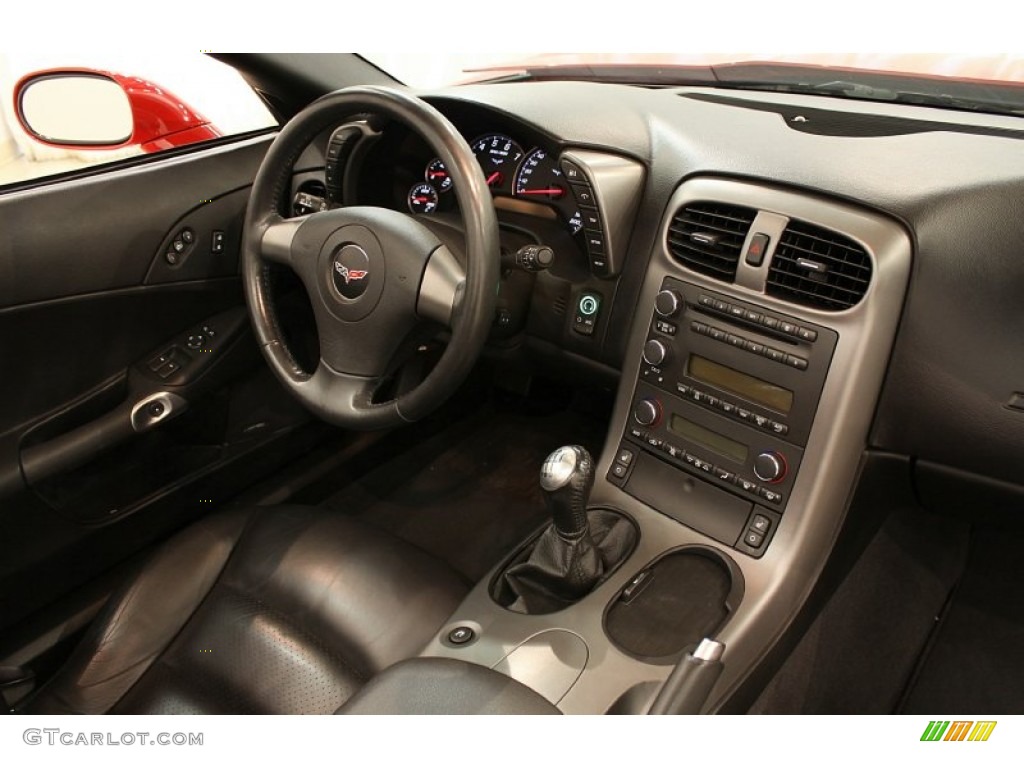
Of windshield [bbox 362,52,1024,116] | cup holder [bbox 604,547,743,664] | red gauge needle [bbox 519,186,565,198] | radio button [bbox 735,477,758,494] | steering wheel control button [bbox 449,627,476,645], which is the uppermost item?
windshield [bbox 362,52,1024,116]

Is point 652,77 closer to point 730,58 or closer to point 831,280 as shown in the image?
point 730,58

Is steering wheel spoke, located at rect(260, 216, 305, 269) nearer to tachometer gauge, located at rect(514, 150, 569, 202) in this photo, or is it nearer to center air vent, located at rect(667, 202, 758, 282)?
tachometer gauge, located at rect(514, 150, 569, 202)

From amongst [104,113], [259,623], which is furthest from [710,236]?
[104,113]

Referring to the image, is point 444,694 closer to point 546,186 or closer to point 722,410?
point 722,410

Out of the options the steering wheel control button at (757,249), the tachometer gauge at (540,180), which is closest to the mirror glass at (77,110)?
the tachometer gauge at (540,180)

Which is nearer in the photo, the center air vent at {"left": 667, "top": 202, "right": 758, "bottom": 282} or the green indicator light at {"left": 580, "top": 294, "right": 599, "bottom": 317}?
the center air vent at {"left": 667, "top": 202, "right": 758, "bottom": 282}

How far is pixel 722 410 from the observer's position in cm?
114

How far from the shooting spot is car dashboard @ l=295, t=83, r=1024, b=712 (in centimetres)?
101

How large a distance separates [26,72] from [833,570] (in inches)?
55.8

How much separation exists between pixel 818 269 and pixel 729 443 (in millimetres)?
267

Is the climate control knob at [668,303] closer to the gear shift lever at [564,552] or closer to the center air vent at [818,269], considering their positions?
the center air vent at [818,269]

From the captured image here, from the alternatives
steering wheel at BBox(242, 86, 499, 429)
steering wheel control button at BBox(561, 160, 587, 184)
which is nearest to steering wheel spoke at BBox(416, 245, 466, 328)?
steering wheel at BBox(242, 86, 499, 429)

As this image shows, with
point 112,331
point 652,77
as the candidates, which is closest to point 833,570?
point 652,77

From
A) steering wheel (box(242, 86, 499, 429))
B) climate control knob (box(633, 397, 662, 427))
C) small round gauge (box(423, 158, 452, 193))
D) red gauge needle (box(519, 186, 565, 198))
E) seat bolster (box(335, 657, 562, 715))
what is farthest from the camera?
small round gauge (box(423, 158, 452, 193))
